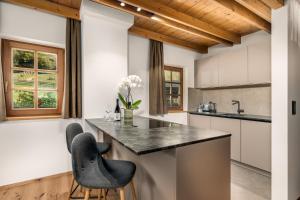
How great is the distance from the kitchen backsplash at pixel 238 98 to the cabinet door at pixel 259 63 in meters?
0.33

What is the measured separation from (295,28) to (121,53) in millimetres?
2356

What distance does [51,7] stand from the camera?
234cm

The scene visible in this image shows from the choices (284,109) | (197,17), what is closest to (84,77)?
(197,17)

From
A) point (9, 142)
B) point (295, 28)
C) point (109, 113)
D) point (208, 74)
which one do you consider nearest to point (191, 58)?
point (208, 74)

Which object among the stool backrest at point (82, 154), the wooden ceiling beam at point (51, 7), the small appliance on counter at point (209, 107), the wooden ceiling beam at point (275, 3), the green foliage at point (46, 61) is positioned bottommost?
the stool backrest at point (82, 154)

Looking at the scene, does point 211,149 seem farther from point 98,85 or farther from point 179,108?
point 179,108

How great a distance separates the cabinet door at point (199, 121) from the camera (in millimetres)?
3491

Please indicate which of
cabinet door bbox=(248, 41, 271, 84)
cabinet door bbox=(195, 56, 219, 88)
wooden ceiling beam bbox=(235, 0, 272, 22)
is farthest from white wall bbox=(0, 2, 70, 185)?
cabinet door bbox=(248, 41, 271, 84)

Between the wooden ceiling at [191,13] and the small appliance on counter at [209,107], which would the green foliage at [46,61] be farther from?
the small appliance on counter at [209,107]

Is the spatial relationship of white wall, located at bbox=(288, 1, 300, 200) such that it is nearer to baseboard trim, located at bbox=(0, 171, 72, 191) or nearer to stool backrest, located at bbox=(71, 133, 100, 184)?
stool backrest, located at bbox=(71, 133, 100, 184)

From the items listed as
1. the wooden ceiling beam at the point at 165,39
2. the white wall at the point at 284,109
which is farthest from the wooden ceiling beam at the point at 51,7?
the white wall at the point at 284,109

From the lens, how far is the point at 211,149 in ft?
4.52

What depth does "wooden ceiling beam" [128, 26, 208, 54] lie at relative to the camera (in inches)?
125

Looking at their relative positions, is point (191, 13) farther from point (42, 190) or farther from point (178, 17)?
point (42, 190)
